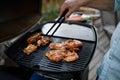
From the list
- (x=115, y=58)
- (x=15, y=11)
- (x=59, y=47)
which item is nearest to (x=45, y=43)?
(x=59, y=47)

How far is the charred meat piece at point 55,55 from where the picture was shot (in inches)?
47.1

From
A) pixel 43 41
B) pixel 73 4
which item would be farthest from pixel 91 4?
pixel 43 41

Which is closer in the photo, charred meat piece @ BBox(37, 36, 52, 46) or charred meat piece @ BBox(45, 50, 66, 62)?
charred meat piece @ BBox(45, 50, 66, 62)

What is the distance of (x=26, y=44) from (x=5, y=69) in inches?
8.5

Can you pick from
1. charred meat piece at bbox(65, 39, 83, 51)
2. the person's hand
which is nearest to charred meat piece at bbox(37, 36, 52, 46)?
charred meat piece at bbox(65, 39, 83, 51)

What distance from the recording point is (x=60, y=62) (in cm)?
120

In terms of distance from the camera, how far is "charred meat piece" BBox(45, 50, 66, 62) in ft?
3.92

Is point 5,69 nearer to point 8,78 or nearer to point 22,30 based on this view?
point 8,78

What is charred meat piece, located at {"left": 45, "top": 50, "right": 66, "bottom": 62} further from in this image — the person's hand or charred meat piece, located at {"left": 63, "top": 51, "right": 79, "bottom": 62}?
the person's hand

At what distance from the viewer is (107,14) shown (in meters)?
2.32

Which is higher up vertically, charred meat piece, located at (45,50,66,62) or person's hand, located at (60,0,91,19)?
person's hand, located at (60,0,91,19)

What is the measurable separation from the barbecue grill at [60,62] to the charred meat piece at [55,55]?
0.07 ft

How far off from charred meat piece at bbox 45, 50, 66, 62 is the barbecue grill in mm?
21

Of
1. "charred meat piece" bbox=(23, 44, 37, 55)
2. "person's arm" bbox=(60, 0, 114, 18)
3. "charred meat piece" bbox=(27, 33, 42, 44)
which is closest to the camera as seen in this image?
"person's arm" bbox=(60, 0, 114, 18)
